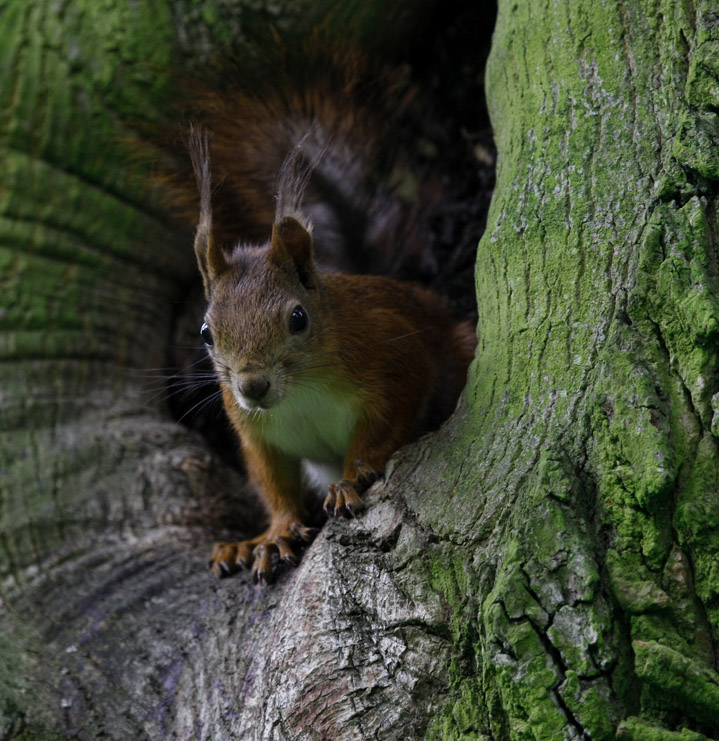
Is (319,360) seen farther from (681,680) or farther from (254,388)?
(681,680)

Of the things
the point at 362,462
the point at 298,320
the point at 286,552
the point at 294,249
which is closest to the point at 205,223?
the point at 294,249

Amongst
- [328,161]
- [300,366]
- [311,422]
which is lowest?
[311,422]

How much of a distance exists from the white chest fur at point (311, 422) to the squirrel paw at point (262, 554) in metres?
0.20

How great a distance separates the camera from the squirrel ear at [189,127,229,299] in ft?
5.59

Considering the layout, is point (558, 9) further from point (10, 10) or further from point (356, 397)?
point (10, 10)

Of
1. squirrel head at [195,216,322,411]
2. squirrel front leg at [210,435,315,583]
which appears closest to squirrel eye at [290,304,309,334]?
squirrel head at [195,216,322,411]

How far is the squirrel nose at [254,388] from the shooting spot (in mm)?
1514

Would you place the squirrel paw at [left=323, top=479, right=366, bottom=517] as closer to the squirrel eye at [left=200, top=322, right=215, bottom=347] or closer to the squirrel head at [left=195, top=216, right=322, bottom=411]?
the squirrel head at [left=195, top=216, right=322, bottom=411]

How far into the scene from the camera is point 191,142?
66.2 inches

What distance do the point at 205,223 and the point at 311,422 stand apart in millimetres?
491

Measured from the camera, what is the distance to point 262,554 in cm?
164

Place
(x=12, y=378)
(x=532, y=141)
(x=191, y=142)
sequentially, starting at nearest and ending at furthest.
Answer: (x=532, y=141) < (x=191, y=142) < (x=12, y=378)

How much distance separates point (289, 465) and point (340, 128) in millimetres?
923

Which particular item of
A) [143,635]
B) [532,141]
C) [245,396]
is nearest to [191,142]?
[245,396]
